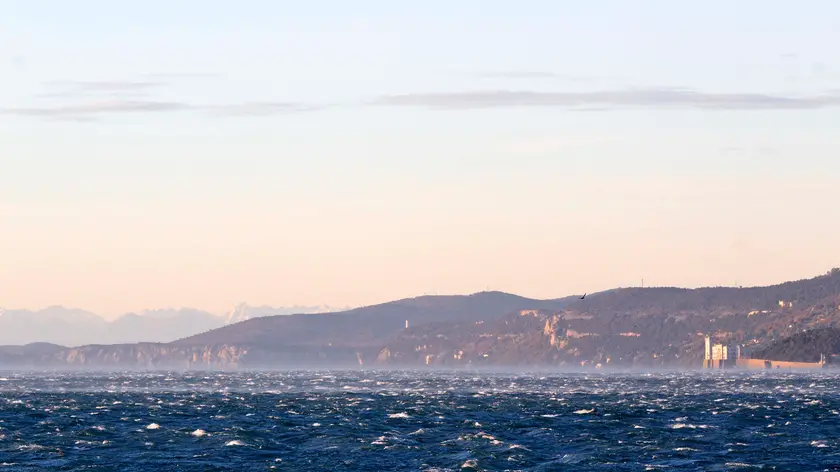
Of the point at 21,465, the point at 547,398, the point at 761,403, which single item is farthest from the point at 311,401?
the point at 21,465

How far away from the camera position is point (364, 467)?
9950cm

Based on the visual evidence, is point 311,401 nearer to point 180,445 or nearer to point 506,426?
point 506,426

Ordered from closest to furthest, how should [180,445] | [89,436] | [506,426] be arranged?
[180,445]
[89,436]
[506,426]

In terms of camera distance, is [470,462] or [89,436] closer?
[470,462]

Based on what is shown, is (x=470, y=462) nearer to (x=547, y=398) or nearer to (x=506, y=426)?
(x=506, y=426)

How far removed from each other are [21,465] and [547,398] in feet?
323

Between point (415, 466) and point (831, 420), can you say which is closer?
point (415, 466)

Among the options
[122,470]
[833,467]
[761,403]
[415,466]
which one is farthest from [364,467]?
[761,403]

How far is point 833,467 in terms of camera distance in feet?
319

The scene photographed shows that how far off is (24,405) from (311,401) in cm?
3408

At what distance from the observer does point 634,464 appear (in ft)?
329

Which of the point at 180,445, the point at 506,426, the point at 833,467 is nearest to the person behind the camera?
the point at 833,467

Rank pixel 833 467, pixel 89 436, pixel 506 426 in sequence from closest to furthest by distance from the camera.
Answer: pixel 833 467 < pixel 89 436 < pixel 506 426

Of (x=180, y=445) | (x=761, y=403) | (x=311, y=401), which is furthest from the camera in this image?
(x=311, y=401)
